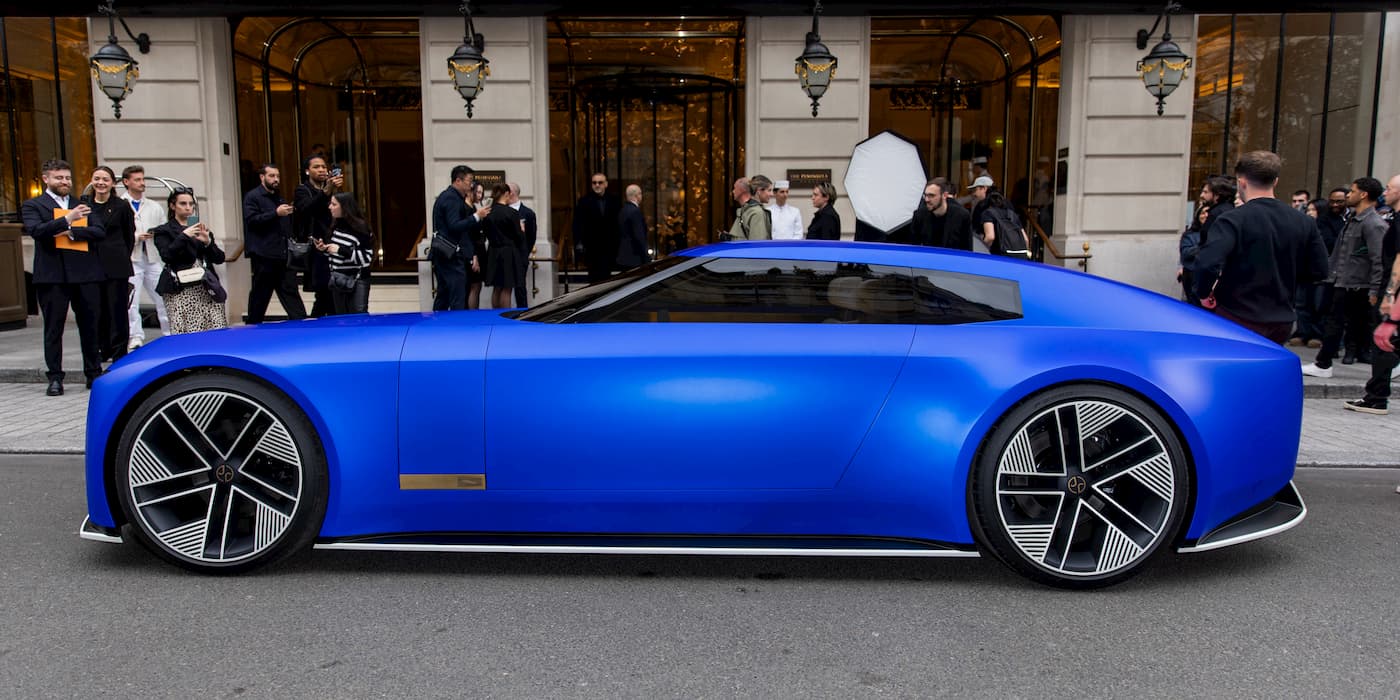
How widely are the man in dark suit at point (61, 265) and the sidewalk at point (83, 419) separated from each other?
40 cm

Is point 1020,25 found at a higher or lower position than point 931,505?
higher

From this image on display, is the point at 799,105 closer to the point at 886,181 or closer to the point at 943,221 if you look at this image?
the point at 886,181

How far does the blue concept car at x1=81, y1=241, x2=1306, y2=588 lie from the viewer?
3605 millimetres

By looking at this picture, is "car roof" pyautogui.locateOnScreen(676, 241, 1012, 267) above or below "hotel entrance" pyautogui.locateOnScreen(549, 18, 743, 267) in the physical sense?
below

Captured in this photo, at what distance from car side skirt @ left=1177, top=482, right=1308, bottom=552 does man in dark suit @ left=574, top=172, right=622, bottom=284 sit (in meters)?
9.17

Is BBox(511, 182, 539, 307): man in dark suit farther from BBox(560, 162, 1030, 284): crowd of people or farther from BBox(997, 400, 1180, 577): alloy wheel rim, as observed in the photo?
BBox(997, 400, 1180, 577): alloy wheel rim

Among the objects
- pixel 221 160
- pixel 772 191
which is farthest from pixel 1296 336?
pixel 221 160

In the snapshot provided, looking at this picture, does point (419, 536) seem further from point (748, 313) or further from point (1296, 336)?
point (1296, 336)

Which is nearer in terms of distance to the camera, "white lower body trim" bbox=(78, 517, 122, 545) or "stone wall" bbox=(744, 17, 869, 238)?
"white lower body trim" bbox=(78, 517, 122, 545)

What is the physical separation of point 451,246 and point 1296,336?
33.0ft

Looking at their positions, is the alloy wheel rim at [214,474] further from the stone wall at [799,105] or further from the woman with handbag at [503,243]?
the stone wall at [799,105]

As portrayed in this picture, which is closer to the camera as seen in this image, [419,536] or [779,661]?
[779,661]

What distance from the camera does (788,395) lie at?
360cm

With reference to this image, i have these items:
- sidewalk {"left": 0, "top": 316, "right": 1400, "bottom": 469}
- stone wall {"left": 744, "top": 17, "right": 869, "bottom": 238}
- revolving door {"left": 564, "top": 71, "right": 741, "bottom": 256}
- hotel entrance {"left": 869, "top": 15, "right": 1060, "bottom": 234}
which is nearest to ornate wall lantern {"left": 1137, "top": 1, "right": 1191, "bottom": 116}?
hotel entrance {"left": 869, "top": 15, "right": 1060, "bottom": 234}
